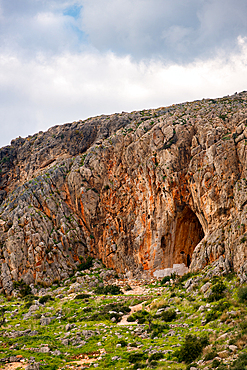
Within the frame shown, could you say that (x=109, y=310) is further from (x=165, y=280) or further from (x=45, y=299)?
(x=165, y=280)

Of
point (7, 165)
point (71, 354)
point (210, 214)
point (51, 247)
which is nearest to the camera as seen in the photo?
point (71, 354)

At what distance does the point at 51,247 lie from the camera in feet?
155

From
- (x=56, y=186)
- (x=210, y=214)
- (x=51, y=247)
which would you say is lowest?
(x=51, y=247)

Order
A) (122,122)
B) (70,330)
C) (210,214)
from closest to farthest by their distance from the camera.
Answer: (70,330), (210,214), (122,122)

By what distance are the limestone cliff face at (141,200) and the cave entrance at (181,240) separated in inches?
5.9

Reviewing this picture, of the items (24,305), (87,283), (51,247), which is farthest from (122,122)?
(24,305)

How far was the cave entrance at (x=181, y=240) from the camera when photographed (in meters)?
42.8

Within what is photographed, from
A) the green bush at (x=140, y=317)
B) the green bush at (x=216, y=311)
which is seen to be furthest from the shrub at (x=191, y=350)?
the green bush at (x=140, y=317)

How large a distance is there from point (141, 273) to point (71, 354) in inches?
947

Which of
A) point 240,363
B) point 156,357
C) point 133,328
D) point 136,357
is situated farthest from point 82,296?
point 240,363

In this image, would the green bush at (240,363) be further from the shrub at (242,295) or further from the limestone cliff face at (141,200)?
the limestone cliff face at (141,200)

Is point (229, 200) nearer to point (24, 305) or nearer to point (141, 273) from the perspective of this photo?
point (141, 273)

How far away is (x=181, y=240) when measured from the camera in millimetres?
43719

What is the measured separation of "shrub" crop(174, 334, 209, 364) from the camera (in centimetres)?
1570
